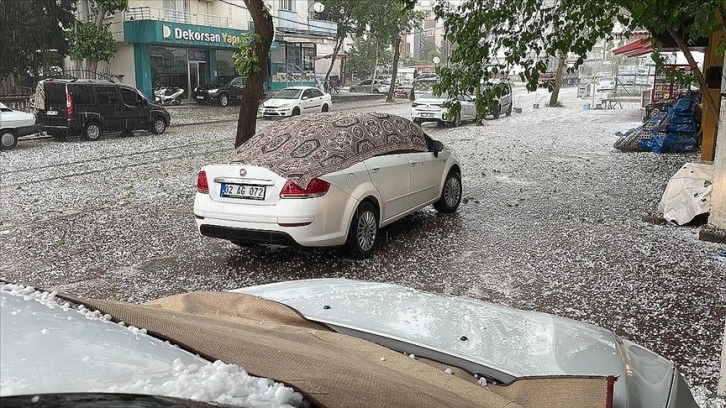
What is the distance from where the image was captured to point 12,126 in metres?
16.6

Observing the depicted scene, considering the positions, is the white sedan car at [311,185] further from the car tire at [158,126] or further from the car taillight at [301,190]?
the car tire at [158,126]

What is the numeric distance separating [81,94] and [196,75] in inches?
820

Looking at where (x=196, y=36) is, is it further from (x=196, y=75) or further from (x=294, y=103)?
(x=294, y=103)

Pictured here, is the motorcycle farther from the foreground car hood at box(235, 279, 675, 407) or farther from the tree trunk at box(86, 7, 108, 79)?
the foreground car hood at box(235, 279, 675, 407)

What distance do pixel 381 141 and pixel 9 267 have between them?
428 cm

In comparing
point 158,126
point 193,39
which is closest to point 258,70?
point 158,126

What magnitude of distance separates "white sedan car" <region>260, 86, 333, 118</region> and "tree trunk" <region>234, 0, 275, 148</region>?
14524 millimetres

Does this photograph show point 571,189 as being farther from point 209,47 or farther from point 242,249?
point 209,47

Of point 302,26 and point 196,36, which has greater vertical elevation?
point 302,26

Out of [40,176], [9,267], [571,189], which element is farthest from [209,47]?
[9,267]

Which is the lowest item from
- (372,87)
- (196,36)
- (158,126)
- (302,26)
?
(158,126)

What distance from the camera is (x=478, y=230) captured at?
8250 mm

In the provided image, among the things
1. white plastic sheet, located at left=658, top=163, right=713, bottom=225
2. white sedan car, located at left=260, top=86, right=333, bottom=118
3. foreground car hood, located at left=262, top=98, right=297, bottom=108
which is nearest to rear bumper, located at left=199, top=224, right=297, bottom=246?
white plastic sheet, located at left=658, top=163, right=713, bottom=225

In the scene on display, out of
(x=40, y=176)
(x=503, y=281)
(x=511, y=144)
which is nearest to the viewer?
(x=503, y=281)
